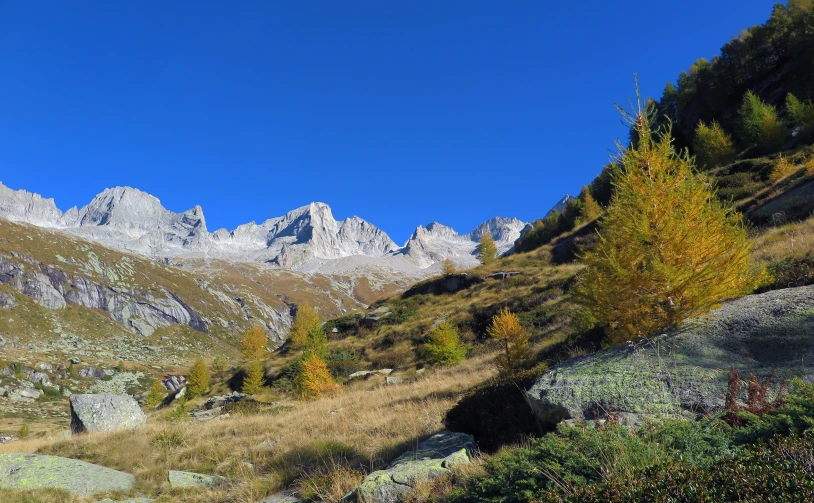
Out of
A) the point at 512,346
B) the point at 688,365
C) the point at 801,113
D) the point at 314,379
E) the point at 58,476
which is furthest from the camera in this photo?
the point at 801,113

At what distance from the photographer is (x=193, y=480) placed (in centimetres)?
734

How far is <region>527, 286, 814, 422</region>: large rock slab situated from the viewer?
524 cm

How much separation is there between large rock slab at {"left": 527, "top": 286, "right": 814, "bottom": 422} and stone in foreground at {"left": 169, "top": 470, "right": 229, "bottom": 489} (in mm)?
6031

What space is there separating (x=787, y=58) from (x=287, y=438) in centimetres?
7436

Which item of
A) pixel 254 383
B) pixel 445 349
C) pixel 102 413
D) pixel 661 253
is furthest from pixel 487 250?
pixel 661 253

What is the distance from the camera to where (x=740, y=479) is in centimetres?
263

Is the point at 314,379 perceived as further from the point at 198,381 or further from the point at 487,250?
the point at 487,250

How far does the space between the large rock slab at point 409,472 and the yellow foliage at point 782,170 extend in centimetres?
3807

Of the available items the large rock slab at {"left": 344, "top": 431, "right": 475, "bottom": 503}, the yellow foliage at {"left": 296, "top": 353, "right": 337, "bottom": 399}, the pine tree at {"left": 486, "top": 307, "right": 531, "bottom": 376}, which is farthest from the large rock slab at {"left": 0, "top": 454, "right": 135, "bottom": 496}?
the yellow foliage at {"left": 296, "top": 353, "right": 337, "bottom": 399}

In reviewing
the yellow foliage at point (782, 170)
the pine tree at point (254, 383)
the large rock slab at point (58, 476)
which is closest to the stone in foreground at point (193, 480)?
the large rock slab at point (58, 476)

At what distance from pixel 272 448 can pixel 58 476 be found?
3.95 m

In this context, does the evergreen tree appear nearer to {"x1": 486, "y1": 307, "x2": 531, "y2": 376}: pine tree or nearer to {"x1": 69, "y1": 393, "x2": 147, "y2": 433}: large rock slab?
{"x1": 486, "y1": 307, "x2": 531, "y2": 376}: pine tree

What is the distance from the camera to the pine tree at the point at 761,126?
3900 cm

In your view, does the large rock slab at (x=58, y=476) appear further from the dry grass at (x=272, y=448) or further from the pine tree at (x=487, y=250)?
the pine tree at (x=487, y=250)
